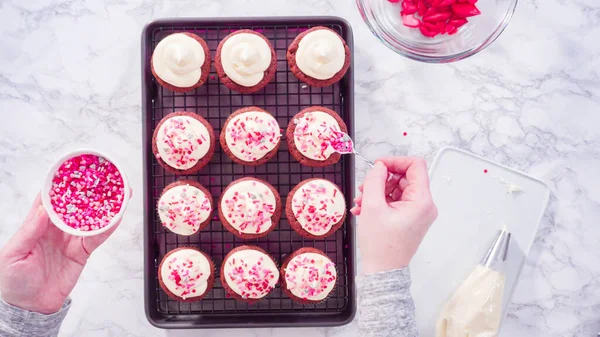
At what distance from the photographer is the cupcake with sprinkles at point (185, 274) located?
2.14 meters

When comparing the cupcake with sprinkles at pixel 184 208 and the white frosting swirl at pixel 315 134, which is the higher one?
the white frosting swirl at pixel 315 134

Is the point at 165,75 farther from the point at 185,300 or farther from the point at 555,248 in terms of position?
the point at 555,248

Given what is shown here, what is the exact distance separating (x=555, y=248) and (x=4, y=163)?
2.64 meters

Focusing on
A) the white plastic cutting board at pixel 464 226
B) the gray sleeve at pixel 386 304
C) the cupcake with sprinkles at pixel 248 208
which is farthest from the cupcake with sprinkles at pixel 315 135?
the gray sleeve at pixel 386 304

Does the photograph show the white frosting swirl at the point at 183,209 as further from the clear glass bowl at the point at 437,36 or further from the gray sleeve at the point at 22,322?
the clear glass bowl at the point at 437,36

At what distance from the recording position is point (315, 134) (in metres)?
2.16

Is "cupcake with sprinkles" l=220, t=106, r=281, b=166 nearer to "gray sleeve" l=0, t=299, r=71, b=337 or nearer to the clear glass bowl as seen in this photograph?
the clear glass bowl

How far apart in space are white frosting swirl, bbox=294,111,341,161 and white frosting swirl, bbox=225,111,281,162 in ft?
0.33

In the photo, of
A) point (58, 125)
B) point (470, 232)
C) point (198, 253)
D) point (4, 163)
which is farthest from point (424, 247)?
point (4, 163)

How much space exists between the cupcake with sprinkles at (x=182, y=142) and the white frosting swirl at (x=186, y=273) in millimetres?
362

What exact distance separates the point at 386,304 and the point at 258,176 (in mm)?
854

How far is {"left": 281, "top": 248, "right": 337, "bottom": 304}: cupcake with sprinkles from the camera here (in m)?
2.14

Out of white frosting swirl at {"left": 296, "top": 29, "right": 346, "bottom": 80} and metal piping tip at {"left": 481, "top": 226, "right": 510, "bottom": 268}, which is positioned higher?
white frosting swirl at {"left": 296, "top": 29, "right": 346, "bottom": 80}

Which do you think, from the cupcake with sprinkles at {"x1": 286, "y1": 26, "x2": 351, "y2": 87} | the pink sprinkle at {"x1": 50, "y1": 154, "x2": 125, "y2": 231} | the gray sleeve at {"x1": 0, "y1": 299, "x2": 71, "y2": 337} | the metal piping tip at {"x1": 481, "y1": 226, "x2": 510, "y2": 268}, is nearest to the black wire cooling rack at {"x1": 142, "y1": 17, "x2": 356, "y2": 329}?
the cupcake with sprinkles at {"x1": 286, "y1": 26, "x2": 351, "y2": 87}
